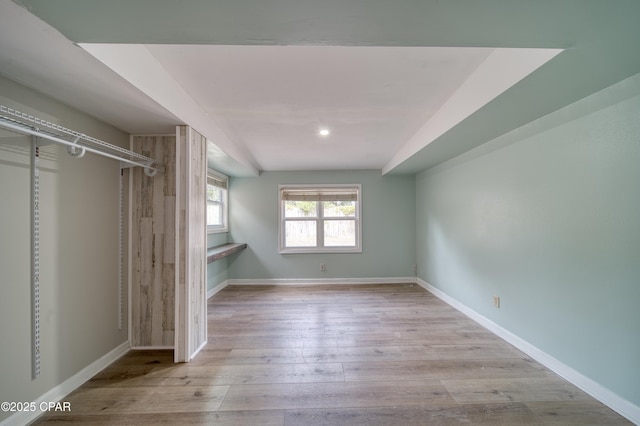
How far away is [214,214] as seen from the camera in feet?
15.0

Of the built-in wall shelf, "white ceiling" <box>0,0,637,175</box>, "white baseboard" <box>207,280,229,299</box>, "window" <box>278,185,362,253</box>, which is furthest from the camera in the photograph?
"window" <box>278,185,362,253</box>

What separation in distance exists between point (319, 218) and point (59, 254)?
151 inches

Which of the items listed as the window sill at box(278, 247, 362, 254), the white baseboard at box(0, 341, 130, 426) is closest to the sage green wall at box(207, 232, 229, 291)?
the window sill at box(278, 247, 362, 254)

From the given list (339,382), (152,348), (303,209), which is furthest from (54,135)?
(303,209)

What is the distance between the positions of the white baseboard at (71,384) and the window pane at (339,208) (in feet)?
12.0

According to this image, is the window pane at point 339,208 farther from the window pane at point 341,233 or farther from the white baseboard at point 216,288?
the white baseboard at point 216,288

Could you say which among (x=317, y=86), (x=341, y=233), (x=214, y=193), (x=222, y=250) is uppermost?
(x=317, y=86)

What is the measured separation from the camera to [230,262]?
4.90 metres

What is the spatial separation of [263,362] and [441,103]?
9.33 ft

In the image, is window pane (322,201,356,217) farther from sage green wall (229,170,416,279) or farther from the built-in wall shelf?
the built-in wall shelf

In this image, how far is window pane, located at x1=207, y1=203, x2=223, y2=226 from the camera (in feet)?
14.4

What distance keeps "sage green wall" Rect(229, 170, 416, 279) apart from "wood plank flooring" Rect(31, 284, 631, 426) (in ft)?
6.14

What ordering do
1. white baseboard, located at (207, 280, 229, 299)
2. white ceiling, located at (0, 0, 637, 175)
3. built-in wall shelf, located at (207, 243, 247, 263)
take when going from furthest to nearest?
white baseboard, located at (207, 280, 229, 299) → built-in wall shelf, located at (207, 243, 247, 263) → white ceiling, located at (0, 0, 637, 175)

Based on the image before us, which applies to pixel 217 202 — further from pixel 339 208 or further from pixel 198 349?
pixel 198 349
